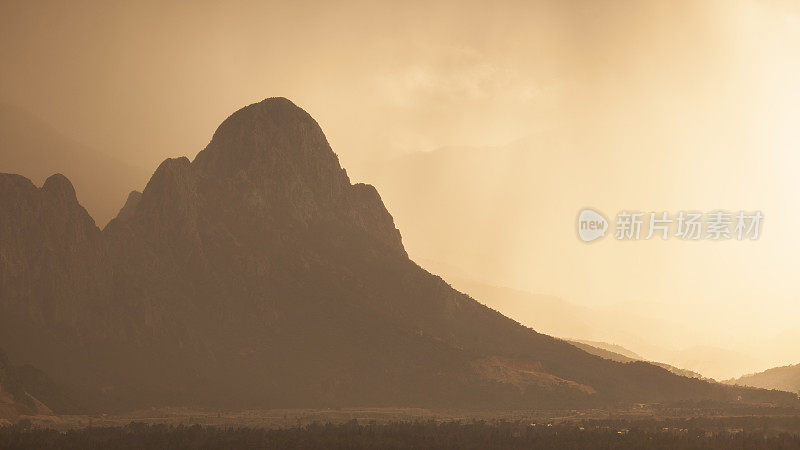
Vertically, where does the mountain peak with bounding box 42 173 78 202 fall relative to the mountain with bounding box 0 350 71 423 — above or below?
above

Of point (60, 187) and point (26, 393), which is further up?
point (60, 187)

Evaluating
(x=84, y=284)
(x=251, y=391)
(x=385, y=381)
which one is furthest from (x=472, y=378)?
(x=84, y=284)

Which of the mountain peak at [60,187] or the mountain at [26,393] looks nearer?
the mountain at [26,393]

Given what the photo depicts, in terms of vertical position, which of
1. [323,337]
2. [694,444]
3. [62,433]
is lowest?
[62,433]

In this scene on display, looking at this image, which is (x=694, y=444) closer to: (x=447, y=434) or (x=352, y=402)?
(x=447, y=434)

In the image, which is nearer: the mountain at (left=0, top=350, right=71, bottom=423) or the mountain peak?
the mountain at (left=0, top=350, right=71, bottom=423)

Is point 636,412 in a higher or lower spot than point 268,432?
higher

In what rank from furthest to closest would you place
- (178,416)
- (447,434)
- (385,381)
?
(385,381) → (178,416) → (447,434)

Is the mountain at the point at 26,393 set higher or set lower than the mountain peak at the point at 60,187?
lower

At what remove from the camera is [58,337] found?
176000 millimetres

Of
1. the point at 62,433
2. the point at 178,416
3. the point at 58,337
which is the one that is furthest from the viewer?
the point at 58,337

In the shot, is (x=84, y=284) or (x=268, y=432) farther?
(x=84, y=284)

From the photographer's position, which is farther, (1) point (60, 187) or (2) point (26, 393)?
(1) point (60, 187)

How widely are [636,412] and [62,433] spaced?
112 metres
